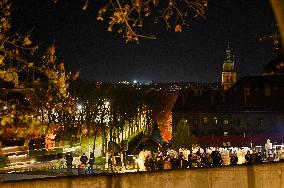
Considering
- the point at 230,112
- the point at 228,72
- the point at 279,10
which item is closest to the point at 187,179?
the point at 279,10

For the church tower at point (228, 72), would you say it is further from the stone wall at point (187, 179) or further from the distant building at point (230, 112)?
the stone wall at point (187, 179)

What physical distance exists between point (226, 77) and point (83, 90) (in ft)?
323

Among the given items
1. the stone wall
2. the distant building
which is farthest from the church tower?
the stone wall

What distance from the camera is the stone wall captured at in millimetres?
10555

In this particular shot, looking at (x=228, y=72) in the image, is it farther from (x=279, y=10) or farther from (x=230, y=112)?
(x=279, y=10)

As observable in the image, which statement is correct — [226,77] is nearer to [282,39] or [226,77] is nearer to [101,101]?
[101,101]

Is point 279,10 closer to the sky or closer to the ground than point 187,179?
closer to the sky

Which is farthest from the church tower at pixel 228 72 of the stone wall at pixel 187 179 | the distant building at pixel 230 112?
the stone wall at pixel 187 179

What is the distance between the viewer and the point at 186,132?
60375 millimetres

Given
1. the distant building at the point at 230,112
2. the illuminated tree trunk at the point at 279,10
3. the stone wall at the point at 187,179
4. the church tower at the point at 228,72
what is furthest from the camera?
the church tower at the point at 228,72

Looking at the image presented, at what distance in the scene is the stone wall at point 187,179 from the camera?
10555 mm

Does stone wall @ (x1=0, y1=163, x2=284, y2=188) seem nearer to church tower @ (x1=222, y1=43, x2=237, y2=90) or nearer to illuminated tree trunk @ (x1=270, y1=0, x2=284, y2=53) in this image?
illuminated tree trunk @ (x1=270, y1=0, x2=284, y2=53)

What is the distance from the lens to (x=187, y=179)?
11.4 m

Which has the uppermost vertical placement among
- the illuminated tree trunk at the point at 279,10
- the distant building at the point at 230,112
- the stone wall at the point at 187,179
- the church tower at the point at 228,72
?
the church tower at the point at 228,72
